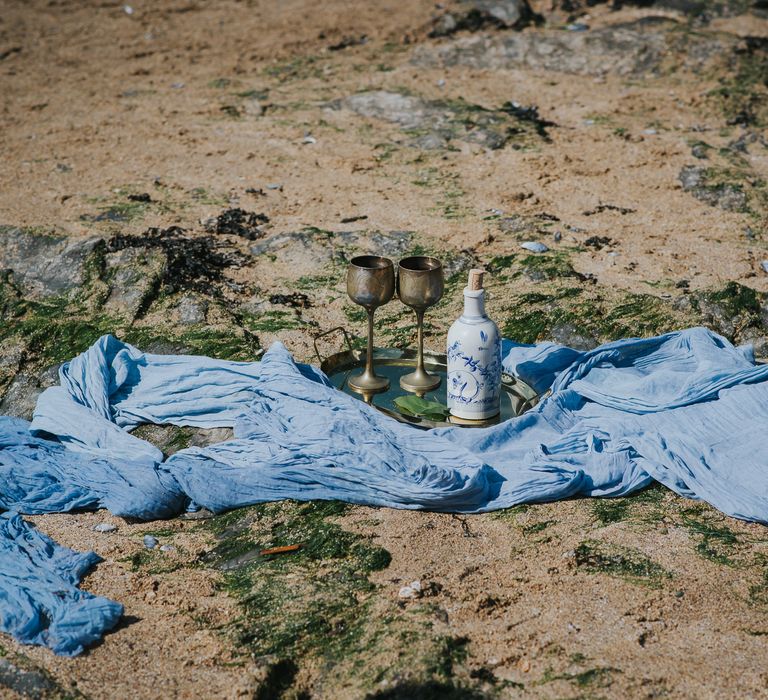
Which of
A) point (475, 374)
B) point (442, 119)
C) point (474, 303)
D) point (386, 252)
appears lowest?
point (386, 252)

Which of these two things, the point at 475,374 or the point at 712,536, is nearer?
the point at 712,536

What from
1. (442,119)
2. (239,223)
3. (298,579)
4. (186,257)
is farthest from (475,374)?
(442,119)

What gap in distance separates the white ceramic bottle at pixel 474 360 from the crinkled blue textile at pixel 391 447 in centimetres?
9

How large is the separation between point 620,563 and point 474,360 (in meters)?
0.79

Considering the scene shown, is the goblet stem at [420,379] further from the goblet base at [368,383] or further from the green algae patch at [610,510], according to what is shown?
the green algae patch at [610,510]

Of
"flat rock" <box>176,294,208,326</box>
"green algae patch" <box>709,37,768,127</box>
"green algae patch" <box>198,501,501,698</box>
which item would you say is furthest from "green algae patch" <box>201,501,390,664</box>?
"green algae patch" <box>709,37,768,127</box>

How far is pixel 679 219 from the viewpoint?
16.8 feet

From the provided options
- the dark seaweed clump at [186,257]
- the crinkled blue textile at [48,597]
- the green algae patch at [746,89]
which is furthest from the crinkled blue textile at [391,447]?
the green algae patch at [746,89]

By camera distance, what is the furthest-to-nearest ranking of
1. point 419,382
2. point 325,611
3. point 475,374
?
1. point 419,382
2. point 475,374
3. point 325,611

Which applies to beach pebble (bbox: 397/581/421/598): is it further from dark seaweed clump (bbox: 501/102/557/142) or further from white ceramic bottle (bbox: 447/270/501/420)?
dark seaweed clump (bbox: 501/102/557/142)

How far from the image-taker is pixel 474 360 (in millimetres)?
2977

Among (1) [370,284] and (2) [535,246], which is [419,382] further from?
(2) [535,246]

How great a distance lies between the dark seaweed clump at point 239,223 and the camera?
5.14 m

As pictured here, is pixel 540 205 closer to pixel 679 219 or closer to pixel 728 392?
pixel 679 219
